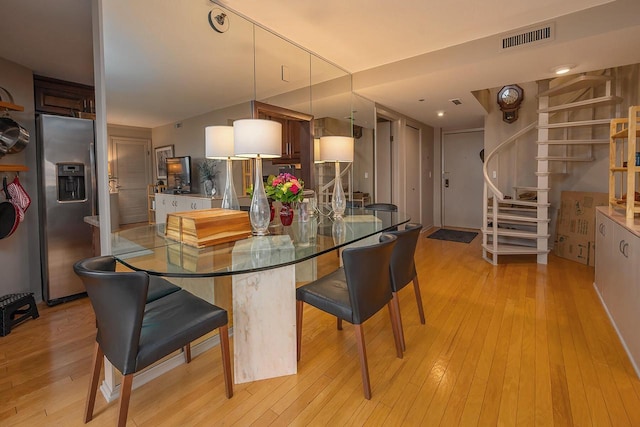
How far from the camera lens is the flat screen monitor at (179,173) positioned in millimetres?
2127

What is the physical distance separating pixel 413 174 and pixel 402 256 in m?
4.02

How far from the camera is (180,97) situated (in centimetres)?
218

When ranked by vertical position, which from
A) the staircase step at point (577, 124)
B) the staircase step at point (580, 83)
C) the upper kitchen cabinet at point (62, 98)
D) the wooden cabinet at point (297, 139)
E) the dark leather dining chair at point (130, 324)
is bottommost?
the dark leather dining chair at point (130, 324)

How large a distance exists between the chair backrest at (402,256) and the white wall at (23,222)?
3.29 m

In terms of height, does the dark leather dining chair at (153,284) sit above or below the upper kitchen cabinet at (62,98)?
below

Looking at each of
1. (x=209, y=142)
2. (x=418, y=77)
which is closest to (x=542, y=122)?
(x=418, y=77)

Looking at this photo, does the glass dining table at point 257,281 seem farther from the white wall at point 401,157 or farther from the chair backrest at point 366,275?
the white wall at point 401,157

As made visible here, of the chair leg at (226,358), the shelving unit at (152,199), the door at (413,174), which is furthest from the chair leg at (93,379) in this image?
the door at (413,174)

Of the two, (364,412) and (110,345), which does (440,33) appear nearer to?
(364,412)

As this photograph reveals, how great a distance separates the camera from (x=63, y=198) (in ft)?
9.62

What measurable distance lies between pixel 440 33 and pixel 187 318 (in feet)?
9.91

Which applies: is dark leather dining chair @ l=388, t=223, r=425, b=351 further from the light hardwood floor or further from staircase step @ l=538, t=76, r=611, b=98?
staircase step @ l=538, t=76, r=611, b=98

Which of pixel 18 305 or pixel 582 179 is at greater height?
pixel 582 179

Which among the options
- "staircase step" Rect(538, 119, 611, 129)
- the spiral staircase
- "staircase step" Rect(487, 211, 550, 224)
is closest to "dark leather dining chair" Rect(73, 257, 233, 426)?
the spiral staircase
